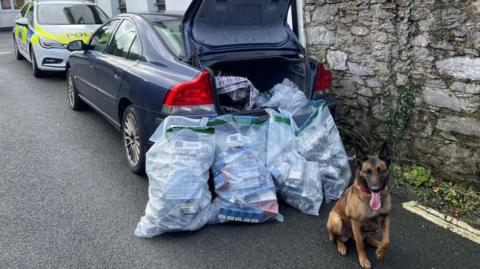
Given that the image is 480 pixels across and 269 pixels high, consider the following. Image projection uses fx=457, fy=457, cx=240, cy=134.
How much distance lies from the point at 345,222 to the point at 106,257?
173cm


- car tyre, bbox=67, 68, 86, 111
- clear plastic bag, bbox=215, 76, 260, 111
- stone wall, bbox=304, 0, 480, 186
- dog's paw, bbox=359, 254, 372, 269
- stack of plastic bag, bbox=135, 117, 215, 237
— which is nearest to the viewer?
dog's paw, bbox=359, 254, 372, 269

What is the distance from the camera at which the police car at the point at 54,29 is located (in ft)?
30.1

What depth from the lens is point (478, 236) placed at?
3527 millimetres

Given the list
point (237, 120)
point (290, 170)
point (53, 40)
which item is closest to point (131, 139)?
point (237, 120)

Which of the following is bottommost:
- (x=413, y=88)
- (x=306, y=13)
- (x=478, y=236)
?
(x=478, y=236)

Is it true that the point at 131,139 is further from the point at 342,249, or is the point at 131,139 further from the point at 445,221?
the point at 445,221

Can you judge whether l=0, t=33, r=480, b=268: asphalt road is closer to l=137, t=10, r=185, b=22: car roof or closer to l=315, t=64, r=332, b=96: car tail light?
l=315, t=64, r=332, b=96: car tail light

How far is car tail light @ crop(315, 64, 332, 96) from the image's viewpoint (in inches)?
180

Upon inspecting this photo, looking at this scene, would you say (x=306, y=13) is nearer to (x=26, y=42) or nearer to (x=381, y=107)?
A: (x=381, y=107)

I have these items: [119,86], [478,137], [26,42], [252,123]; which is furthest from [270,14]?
[26,42]

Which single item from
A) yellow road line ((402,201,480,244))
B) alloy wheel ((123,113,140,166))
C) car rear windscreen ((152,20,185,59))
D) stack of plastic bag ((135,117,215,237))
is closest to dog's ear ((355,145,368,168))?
yellow road line ((402,201,480,244))

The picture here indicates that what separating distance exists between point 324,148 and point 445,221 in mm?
1179

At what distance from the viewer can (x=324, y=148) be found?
4.23m

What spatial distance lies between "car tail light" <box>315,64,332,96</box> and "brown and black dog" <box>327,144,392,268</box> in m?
1.49
